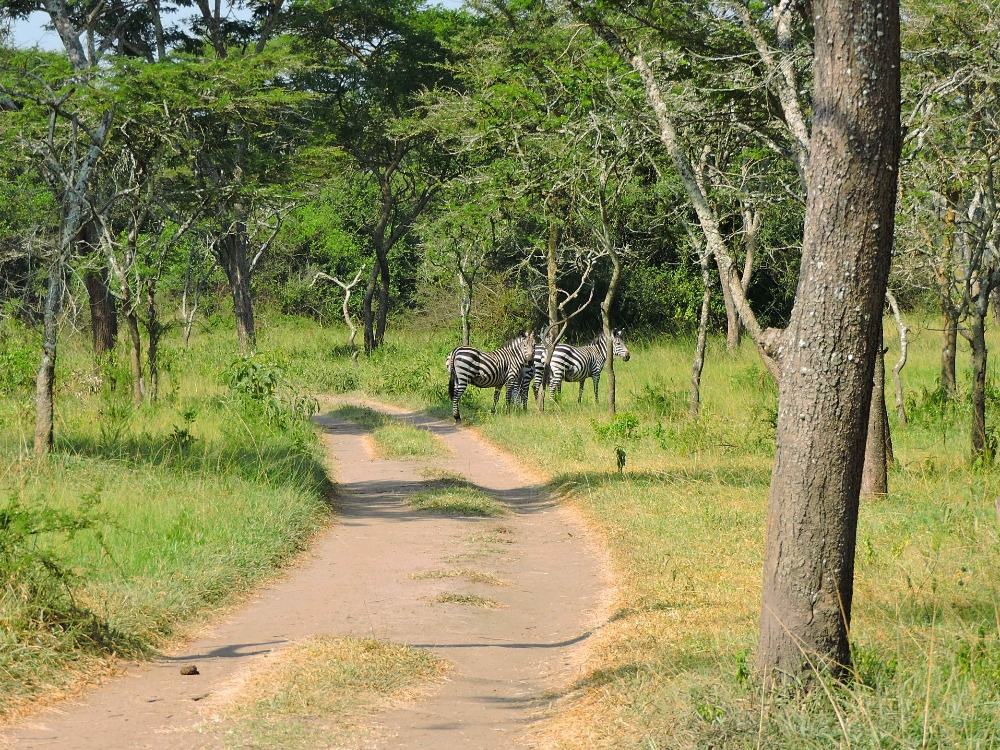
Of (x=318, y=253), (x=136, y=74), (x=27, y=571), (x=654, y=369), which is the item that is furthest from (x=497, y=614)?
(x=318, y=253)

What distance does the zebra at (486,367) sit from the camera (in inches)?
766

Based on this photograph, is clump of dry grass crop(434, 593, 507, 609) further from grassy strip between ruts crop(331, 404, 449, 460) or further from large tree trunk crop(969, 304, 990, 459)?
grassy strip between ruts crop(331, 404, 449, 460)

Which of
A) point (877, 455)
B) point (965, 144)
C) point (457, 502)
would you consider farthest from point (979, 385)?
point (457, 502)

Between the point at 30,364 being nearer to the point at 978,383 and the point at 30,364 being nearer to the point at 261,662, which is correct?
the point at 261,662

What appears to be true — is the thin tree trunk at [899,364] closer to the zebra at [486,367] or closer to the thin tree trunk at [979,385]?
the thin tree trunk at [979,385]

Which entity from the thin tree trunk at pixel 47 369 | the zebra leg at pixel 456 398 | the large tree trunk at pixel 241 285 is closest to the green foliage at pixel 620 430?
the zebra leg at pixel 456 398

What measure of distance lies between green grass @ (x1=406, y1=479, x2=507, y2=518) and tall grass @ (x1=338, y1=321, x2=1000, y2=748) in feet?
3.09

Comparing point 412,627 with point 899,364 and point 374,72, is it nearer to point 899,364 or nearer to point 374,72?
point 899,364

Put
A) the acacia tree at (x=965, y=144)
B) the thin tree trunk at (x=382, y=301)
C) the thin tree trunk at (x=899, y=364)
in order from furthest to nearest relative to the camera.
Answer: the thin tree trunk at (x=382, y=301) → the thin tree trunk at (x=899, y=364) → the acacia tree at (x=965, y=144)

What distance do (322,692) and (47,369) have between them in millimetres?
7251

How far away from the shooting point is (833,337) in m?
4.31

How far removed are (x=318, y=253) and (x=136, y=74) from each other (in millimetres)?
28941

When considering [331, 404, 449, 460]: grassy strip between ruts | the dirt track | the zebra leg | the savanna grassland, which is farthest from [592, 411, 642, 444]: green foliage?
the zebra leg

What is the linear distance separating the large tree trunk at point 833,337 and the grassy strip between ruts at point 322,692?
1.96 meters
